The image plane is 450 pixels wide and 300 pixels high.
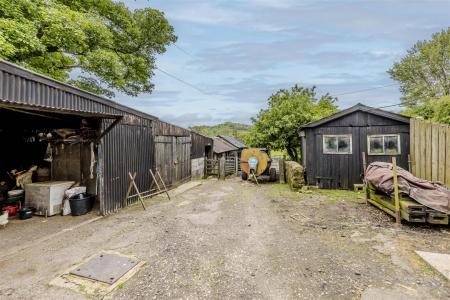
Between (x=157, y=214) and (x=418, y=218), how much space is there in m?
7.38

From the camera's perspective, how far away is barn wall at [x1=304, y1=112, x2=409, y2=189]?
421 inches

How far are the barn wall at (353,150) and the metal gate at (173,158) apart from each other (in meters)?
7.31

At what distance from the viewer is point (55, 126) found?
8.78 meters

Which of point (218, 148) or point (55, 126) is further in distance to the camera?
point (218, 148)

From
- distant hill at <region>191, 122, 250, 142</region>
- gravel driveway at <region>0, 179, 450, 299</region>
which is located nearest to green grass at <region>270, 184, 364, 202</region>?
gravel driveway at <region>0, 179, 450, 299</region>

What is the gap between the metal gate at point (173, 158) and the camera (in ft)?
36.8

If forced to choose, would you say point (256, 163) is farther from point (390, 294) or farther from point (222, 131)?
point (222, 131)

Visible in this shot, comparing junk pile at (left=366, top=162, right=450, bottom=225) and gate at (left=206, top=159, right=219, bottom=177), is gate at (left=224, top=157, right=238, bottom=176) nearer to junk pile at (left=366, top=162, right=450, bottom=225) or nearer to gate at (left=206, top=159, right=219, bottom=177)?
gate at (left=206, top=159, right=219, bottom=177)

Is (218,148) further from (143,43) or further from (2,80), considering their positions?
(2,80)

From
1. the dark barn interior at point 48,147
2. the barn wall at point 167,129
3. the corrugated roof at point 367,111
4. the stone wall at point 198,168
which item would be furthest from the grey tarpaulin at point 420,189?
the stone wall at point 198,168

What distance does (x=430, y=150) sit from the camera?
26.5 feet

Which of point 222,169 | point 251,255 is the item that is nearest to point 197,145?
point 222,169

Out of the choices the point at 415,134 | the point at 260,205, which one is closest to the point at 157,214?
the point at 260,205

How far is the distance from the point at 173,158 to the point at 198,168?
4.13 m
